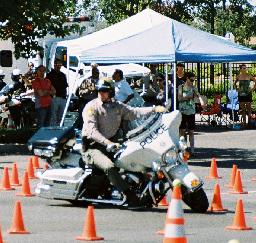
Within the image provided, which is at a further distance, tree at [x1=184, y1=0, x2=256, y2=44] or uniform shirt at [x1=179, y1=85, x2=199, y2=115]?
tree at [x1=184, y1=0, x2=256, y2=44]

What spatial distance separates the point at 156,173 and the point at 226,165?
7959 mm

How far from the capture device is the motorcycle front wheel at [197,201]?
15.0 m

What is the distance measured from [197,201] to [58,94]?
13.2 m

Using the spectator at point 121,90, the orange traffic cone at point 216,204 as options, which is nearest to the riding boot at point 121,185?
the orange traffic cone at point 216,204

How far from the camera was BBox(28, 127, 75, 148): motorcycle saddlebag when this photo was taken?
16.2 metres

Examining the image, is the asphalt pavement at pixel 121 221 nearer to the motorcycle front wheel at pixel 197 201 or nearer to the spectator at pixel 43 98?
the motorcycle front wheel at pixel 197 201

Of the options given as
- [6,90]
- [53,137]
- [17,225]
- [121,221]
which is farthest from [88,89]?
[17,225]

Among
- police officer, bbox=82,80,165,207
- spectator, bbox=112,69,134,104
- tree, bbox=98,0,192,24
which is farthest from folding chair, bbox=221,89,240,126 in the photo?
police officer, bbox=82,80,165,207

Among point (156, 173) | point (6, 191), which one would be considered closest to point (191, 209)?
point (156, 173)

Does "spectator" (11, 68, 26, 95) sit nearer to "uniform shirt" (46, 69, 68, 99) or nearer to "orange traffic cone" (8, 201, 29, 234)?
"uniform shirt" (46, 69, 68, 99)

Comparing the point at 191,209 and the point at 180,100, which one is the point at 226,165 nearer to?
the point at 180,100

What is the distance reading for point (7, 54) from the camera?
124 ft

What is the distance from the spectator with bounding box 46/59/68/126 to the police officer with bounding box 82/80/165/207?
1137 cm

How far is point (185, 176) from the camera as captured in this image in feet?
49.2
